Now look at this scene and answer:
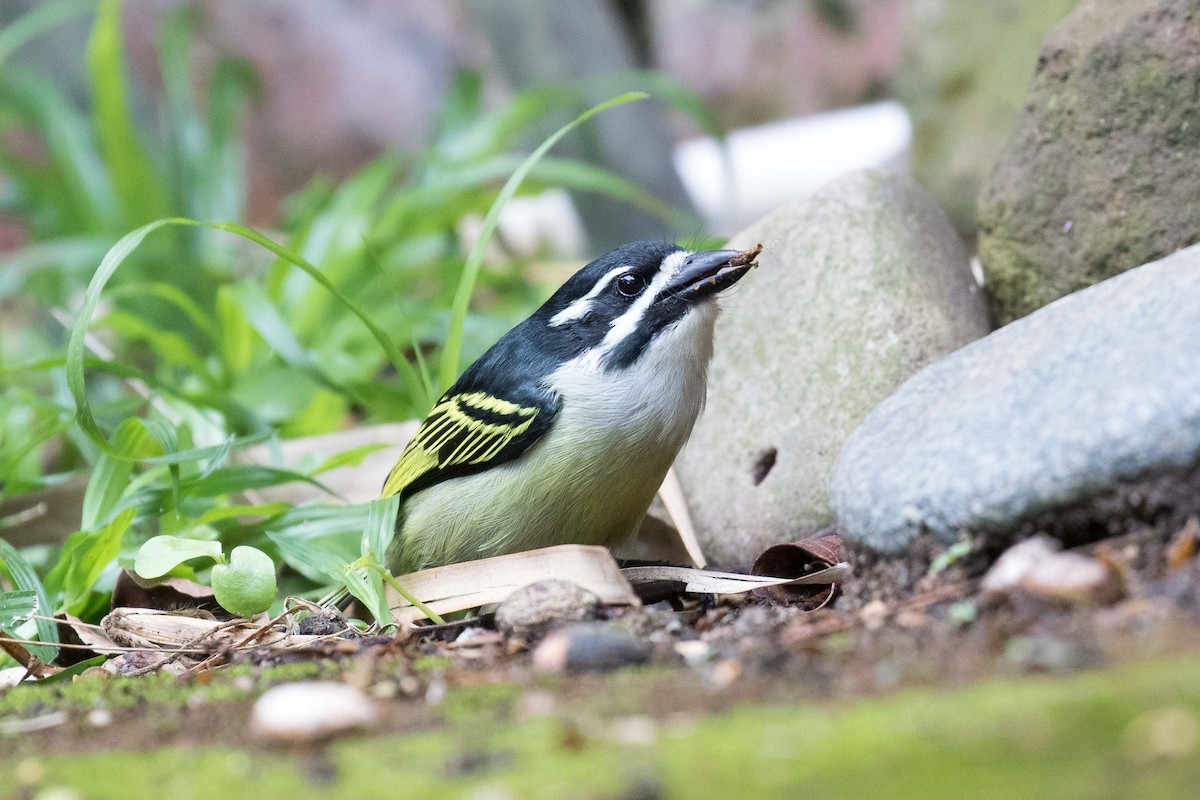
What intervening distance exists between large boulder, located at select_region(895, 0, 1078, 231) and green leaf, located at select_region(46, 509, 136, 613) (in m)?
5.54

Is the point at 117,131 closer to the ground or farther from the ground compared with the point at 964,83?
farther from the ground

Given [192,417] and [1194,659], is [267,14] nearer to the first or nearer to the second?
[192,417]

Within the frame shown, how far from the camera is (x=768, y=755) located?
1637mm

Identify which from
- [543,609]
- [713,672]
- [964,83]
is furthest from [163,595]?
[964,83]

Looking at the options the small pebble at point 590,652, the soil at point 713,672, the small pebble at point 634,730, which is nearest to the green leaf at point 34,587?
the soil at point 713,672

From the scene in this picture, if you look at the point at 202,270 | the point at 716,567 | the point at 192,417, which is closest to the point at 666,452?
the point at 716,567

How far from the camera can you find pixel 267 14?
12117 mm

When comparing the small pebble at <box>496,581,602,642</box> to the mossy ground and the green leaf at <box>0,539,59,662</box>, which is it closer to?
the mossy ground

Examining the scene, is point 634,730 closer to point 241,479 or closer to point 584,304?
point 584,304

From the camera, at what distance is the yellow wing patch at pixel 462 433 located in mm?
3496

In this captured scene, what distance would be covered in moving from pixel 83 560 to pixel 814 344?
249 centimetres

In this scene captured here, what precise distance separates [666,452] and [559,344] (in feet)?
1.59

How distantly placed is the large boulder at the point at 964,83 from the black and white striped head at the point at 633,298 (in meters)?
4.34

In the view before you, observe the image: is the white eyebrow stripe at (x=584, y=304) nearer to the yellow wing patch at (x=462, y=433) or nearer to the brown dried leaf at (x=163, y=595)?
the yellow wing patch at (x=462, y=433)
